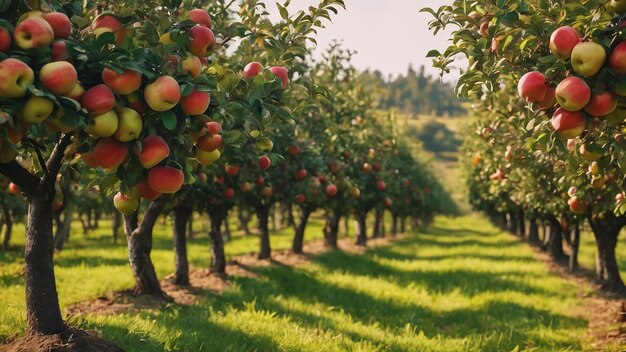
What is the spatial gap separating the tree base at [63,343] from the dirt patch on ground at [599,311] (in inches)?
285

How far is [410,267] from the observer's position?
18562mm

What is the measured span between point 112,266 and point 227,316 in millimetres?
7661

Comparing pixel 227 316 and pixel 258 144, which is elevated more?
pixel 258 144

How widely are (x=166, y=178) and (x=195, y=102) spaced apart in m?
0.59

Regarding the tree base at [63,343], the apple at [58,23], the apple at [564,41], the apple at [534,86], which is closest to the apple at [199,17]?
the apple at [58,23]

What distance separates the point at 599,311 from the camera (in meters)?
11.8

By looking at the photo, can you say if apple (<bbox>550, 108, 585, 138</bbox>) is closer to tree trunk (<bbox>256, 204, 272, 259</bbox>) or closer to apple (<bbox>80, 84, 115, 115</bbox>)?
apple (<bbox>80, 84, 115, 115</bbox>)

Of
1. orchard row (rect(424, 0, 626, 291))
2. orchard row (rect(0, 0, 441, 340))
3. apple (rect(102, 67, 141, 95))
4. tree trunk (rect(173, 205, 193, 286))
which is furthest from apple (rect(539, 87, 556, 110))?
tree trunk (rect(173, 205, 193, 286))

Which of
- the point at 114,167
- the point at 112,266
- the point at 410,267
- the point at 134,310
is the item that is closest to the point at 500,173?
the point at 134,310

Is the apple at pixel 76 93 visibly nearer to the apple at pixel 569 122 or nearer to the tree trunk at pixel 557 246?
the apple at pixel 569 122

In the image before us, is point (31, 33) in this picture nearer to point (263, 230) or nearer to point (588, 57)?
point (588, 57)

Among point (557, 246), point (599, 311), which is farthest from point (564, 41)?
point (557, 246)

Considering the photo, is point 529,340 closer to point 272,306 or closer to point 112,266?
point 272,306

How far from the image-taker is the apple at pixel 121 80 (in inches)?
135
